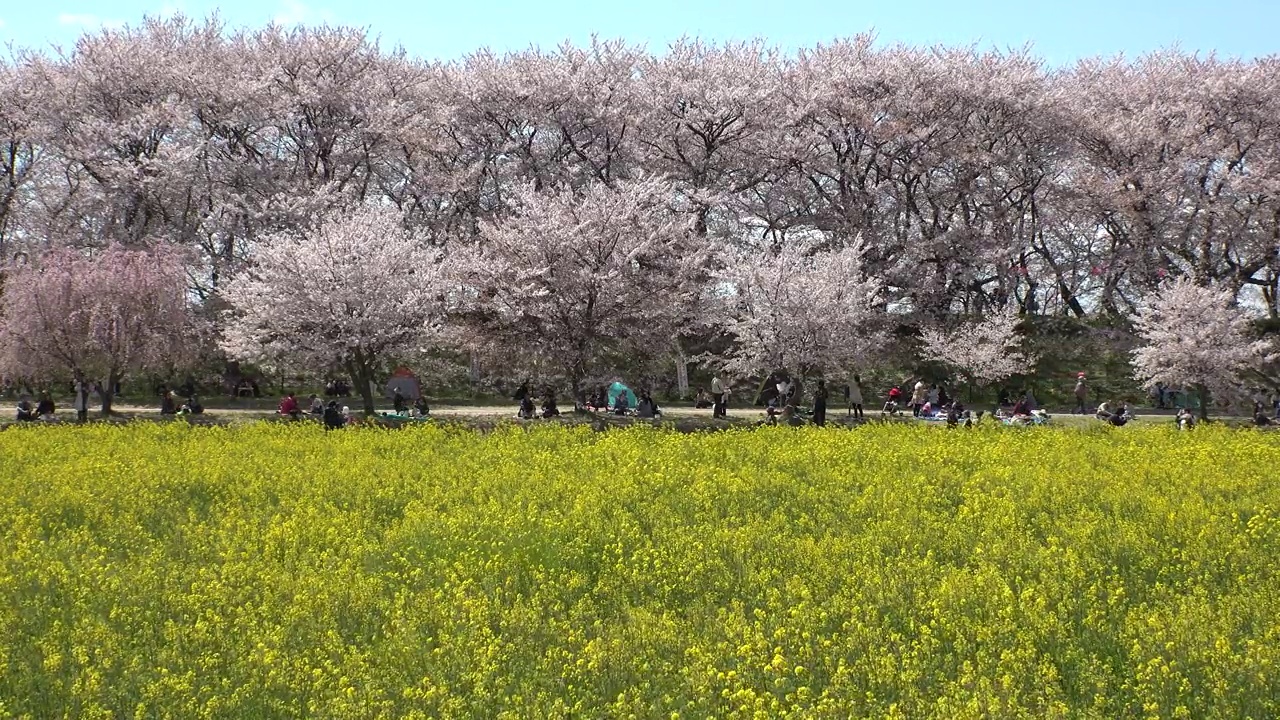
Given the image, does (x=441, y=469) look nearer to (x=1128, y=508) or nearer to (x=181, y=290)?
(x=1128, y=508)

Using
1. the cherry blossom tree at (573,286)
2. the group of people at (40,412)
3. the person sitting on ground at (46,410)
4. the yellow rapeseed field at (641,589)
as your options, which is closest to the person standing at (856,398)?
the cherry blossom tree at (573,286)

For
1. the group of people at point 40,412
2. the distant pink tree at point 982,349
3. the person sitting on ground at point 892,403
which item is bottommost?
the group of people at point 40,412

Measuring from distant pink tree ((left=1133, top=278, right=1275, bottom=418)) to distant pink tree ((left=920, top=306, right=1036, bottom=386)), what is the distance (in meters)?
5.00

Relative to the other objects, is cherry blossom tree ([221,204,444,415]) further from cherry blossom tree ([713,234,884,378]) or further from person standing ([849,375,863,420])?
person standing ([849,375,863,420])

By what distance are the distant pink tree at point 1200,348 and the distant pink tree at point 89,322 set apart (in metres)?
32.0

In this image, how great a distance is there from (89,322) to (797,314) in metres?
21.6

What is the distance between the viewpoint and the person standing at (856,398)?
110 feet

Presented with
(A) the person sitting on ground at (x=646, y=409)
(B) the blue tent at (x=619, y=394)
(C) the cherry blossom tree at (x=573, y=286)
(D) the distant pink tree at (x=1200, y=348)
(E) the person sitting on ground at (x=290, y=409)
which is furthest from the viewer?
(B) the blue tent at (x=619, y=394)

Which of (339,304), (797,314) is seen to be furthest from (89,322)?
(797,314)

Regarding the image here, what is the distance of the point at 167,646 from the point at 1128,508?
455 inches

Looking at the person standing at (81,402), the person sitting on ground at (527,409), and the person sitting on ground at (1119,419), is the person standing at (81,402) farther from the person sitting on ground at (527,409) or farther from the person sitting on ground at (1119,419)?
the person sitting on ground at (1119,419)

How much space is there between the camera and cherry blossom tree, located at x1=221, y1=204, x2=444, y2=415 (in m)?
30.9

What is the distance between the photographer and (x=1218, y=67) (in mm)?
45906

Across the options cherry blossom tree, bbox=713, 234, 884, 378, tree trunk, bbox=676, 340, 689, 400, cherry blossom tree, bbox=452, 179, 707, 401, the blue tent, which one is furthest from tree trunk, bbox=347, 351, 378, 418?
tree trunk, bbox=676, 340, 689, 400
